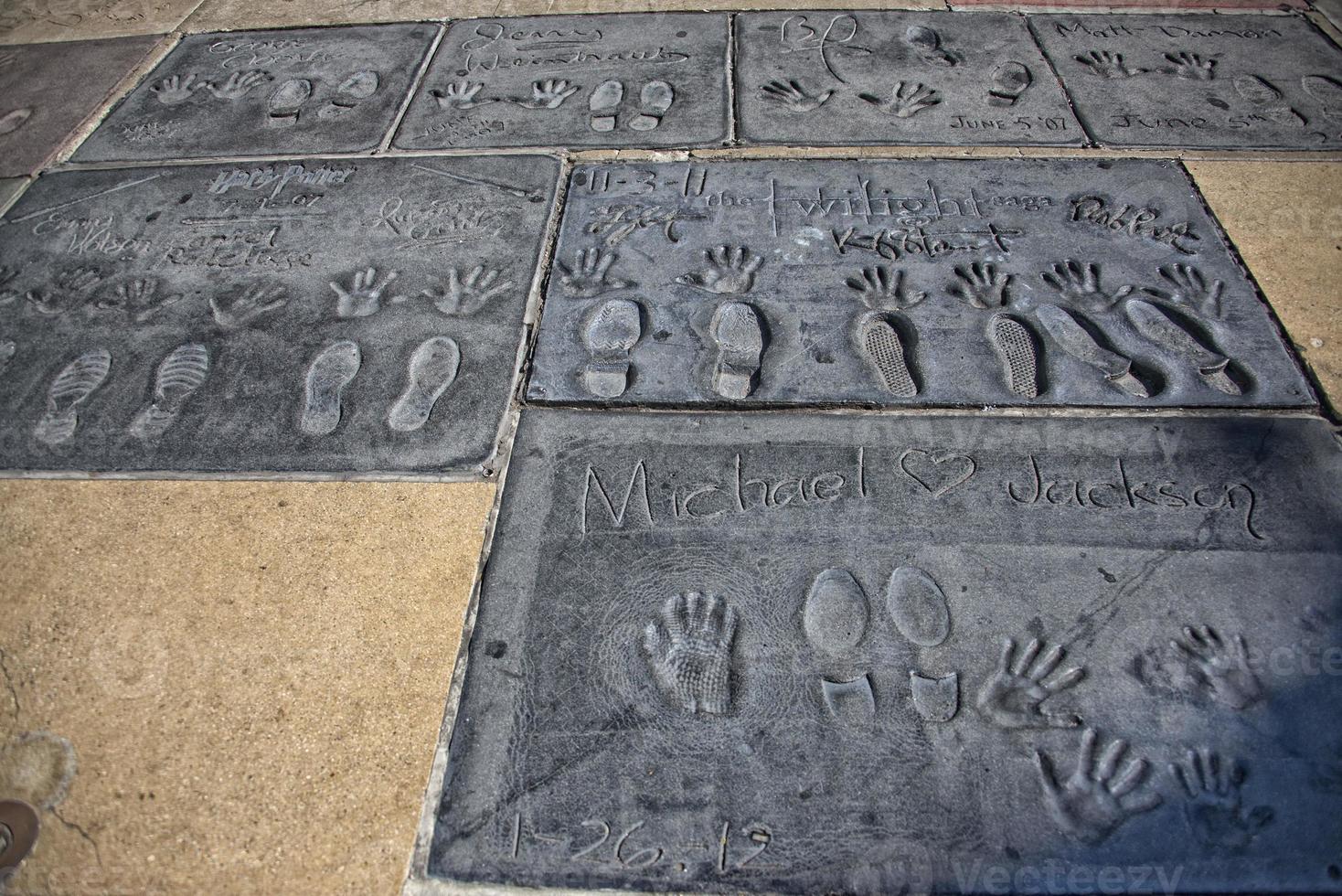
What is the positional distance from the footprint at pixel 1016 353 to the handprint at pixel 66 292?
273cm

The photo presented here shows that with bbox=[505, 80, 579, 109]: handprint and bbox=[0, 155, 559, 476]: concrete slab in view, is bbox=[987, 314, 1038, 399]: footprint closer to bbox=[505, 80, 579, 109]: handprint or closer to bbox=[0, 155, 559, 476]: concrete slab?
bbox=[0, 155, 559, 476]: concrete slab

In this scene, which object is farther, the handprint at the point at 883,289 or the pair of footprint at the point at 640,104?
the pair of footprint at the point at 640,104

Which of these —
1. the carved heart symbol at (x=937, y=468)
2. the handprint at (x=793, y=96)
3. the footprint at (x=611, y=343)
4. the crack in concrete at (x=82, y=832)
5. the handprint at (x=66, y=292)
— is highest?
the handprint at (x=793, y=96)

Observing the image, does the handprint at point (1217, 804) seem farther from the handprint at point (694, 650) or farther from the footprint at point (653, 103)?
the footprint at point (653, 103)

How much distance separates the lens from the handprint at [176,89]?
3266 millimetres

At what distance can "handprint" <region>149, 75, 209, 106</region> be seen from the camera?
10.7 feet

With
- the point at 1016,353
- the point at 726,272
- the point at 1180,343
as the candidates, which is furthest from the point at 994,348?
the point at 726,272

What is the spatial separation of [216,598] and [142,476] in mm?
469

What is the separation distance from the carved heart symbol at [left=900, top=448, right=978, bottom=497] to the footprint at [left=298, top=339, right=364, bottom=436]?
58.5 inches

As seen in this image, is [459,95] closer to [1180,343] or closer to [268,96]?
[268,96]

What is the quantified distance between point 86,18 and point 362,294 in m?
2.80

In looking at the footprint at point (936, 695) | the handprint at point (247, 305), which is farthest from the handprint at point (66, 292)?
the footprint at point (936, 695)

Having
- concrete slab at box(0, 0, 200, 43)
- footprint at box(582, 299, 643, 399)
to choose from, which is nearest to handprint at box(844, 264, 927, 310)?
footprint at box(582, 299, 643, 399)

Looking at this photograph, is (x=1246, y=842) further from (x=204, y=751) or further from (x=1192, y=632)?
(x=204, y=751)
